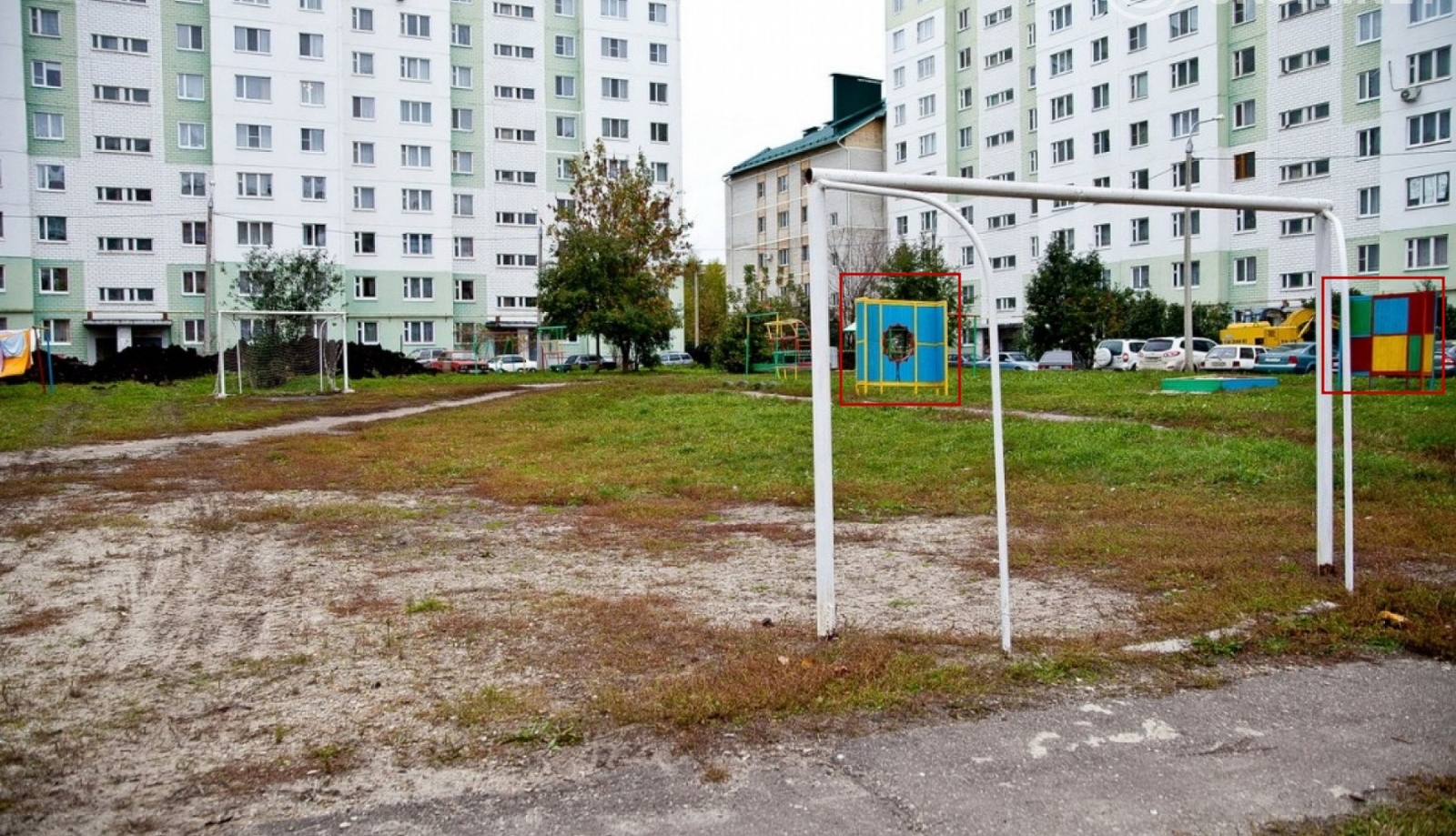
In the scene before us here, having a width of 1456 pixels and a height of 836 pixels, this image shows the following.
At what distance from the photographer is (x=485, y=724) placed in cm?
487

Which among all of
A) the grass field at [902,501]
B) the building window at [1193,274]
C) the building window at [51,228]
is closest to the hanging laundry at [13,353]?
the grass field at [902,501]

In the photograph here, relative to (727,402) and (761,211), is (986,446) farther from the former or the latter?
(761,211)

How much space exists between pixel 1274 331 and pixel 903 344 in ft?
158

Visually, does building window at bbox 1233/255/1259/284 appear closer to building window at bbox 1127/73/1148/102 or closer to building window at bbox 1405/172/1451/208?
building window at bbox 1405/172/1451/208

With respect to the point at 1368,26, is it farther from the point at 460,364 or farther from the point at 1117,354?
the point at 460,364

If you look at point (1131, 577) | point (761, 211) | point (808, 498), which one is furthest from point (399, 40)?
point (1131, 577)

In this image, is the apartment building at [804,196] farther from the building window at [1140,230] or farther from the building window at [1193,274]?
the building window at [1193,274]

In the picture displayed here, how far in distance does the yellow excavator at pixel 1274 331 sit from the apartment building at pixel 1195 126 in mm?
4368

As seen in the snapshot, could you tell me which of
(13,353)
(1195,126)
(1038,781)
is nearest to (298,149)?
(13,353)

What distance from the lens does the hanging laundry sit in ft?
107

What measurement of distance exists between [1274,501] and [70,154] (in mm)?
67641

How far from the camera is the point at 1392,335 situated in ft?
25.2

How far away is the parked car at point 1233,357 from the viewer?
140ft

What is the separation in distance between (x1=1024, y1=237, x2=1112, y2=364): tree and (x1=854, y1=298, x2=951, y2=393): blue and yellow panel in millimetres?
54000
